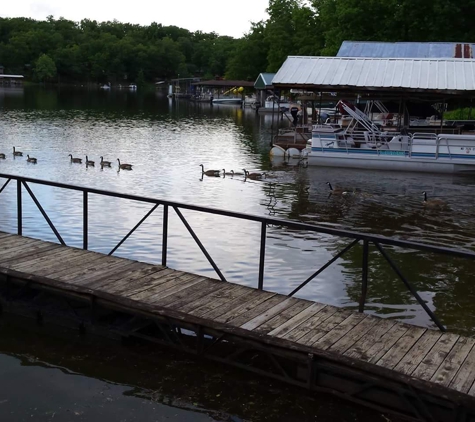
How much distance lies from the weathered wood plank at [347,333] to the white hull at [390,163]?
73.0ft

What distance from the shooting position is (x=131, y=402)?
741 centimetres

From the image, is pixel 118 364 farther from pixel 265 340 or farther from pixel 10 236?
pixel 10 236

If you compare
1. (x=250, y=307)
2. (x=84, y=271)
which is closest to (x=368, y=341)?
(x=250, y=307)

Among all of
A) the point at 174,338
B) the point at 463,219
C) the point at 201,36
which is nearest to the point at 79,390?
the point at 174,338

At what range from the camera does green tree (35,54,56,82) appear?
452 feet

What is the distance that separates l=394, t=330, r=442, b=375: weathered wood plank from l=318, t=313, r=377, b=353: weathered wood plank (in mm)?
634

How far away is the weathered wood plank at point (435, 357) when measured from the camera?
6.74 meters

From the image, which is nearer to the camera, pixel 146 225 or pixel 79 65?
pixel 146 225

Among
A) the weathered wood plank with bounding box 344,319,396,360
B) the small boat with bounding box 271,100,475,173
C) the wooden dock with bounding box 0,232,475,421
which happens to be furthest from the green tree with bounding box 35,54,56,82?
the weathered wood plank with bounding box 344,319,396,360

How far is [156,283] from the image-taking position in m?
9.20

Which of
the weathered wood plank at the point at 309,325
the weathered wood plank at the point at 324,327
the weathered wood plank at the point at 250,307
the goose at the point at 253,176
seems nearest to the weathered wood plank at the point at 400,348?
the weathered wood plank at the point at 324,327

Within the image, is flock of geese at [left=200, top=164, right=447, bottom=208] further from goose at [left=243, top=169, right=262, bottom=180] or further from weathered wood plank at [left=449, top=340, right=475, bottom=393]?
weathered wood plank at [left=449, top=340, right=475, bottom=393]

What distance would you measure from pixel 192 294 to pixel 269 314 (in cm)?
121

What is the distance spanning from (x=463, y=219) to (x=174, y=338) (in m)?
13.4
